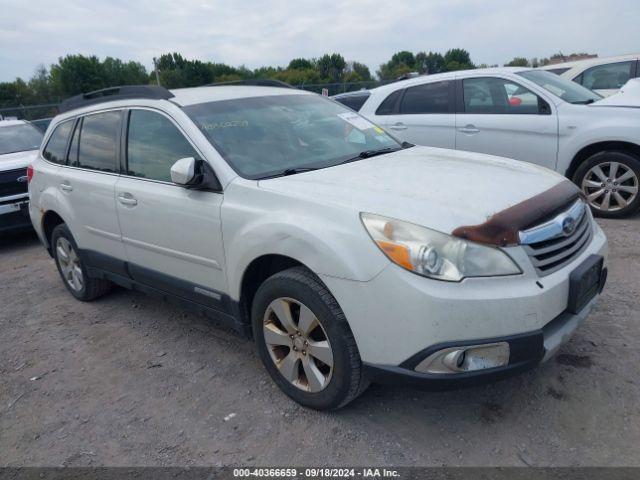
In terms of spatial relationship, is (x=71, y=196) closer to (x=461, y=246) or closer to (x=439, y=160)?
(x=439, y=160)

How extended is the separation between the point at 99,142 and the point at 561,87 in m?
5.17

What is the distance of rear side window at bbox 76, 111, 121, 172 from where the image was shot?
13.3 ft

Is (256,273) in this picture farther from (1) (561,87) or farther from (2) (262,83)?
(1) (561,87)

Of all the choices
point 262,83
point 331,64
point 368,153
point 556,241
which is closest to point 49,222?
point 262,83

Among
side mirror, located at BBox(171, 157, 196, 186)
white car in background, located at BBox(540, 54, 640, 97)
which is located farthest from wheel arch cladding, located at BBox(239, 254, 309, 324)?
white car in background, located at BBox(540, 54, 640, 97)

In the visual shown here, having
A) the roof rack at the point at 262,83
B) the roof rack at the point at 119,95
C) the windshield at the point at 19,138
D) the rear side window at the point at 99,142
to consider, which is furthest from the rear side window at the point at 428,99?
the windshield at the point at 19,138

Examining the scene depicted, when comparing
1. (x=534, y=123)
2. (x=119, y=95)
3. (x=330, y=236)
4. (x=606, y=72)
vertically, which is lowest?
(x=330, y=236)

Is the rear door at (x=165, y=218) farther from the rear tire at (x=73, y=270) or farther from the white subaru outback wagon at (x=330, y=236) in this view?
the rear tire at (x=73, y=270)

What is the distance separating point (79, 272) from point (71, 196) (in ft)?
2.47

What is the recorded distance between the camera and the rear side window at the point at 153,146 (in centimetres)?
349

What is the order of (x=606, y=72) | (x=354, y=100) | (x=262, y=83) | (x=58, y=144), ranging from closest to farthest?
(x=262, y=83) → (x=58, y=144) → (x=606, y=72) → (x=354, y=100)

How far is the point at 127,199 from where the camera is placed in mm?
3777

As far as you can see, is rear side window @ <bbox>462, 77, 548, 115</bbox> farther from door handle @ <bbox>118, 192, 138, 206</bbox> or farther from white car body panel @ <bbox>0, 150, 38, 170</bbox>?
white car body panel @ <bbox>0, 150, 38, 170</bbox>

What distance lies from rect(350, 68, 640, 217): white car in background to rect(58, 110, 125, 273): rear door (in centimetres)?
402
